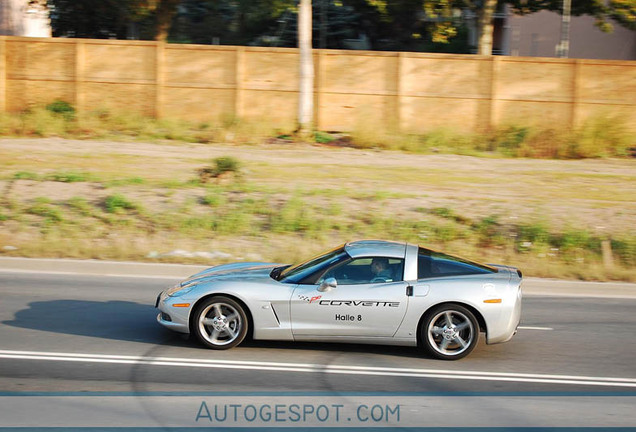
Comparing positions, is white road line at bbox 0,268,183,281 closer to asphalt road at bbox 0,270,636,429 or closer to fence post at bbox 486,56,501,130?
asphalt road at bbox 0,270,636,429

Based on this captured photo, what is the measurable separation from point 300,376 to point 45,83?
65.4ft

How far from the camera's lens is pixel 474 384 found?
7301 millimetres

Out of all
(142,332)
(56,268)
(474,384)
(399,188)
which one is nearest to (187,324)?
(142,332)

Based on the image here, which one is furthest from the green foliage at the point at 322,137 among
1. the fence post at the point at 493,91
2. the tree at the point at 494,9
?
the tree at the point at 494,9

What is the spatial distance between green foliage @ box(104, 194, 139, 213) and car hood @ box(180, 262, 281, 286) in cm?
744

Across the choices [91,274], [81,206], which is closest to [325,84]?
[81,206]

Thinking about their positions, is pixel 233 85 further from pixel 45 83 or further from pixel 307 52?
pixel 45 83

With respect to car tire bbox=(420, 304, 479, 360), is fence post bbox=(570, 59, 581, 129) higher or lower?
higher

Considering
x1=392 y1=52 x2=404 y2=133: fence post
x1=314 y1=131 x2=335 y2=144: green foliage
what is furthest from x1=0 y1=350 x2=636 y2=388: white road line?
x1=392 y1=52 x2=404 y2=133: fence post

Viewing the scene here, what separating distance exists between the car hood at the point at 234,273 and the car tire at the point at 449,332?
5.95 feet

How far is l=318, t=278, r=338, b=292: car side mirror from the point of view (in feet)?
25.9

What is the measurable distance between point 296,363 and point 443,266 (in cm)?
192

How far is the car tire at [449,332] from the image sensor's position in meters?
7.97

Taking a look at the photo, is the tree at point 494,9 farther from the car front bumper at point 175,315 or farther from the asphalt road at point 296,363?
the car front bumper at point 175,315
